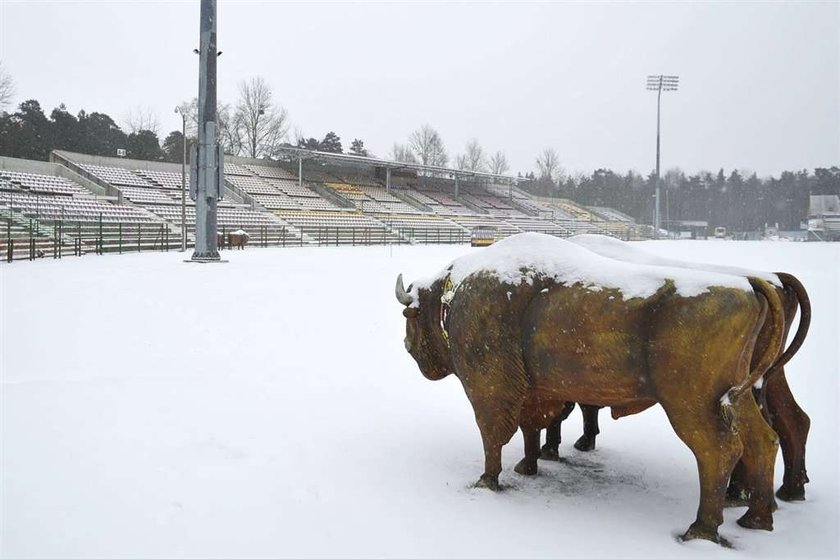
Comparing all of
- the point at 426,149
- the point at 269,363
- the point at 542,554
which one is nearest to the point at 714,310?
the point at 542,554

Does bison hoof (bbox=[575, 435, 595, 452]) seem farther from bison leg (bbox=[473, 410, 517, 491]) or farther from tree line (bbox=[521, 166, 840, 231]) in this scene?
tree line (bbox=[521, 166, 840, 231])

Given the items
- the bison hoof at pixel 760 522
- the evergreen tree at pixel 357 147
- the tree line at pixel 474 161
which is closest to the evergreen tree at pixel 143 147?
the tree line at pixel 474 161

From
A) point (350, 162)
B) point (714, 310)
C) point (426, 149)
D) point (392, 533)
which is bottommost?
point (392, 533)

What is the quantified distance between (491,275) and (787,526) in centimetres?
230

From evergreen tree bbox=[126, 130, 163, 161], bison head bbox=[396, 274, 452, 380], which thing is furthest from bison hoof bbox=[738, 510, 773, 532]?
evergreen tree bbox=[126, 130, 163, 161]

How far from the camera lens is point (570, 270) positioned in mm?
3766

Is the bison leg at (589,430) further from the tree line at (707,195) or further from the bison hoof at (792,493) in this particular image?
the tree line at (707,195)

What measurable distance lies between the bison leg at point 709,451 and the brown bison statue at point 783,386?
59 cm

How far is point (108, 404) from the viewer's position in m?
5.24

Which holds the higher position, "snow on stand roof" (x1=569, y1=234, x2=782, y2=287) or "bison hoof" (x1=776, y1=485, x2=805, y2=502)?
A: "snow on stand roof" (x1=569, y1=234, x2=782, y2=287)

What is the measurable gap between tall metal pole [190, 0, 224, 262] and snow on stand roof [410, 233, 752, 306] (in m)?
16.2

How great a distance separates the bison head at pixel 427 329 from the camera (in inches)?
177

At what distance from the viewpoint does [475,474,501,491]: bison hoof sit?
3994mm

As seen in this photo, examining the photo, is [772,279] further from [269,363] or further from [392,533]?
[269,363]
